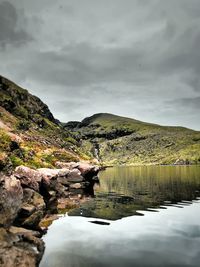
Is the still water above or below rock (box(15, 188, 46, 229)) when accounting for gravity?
below

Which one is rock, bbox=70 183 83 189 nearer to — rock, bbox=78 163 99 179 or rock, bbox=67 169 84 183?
rock, bbox=67 169 84 183

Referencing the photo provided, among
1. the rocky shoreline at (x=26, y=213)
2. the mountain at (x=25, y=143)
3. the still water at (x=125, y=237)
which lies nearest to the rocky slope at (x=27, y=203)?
the rocky shoreline at (x=26, y=213)

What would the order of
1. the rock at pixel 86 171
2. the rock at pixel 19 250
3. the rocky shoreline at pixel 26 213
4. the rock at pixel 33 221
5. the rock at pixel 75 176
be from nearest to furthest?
the rock at pixel 19 250, the rocky shoreline at pixel 26 213, the rock at pixel 33 221, the rock at pixel 75 176, the rock at pixel 86 171

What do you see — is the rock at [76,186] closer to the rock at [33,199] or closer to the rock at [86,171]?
the rock at [86,171]

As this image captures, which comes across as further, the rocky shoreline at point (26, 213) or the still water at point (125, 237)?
the still water at point (125, 237)

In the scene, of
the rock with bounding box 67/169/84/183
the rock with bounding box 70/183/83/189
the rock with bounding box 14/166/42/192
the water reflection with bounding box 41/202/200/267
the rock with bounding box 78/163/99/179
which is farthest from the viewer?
the rock with bounding box 78/163/99/179

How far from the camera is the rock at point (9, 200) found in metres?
22.7

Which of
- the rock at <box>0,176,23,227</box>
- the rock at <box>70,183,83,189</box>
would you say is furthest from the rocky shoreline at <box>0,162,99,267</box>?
the rock at <box>70,183,83,189</box>

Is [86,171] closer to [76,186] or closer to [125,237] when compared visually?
[76,186]

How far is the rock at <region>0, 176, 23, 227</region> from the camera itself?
2273 cm

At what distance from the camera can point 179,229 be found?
83.8 ft

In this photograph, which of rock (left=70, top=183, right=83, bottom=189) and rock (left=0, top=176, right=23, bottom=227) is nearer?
rock (left=0, top=176, right=23, bottom=227)

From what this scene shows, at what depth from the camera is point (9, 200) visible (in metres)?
23.7

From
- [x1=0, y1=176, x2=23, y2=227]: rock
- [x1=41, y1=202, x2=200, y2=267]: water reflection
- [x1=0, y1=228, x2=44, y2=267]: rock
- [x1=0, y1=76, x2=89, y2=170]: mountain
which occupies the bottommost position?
[x1=41, y1=202, x2=200, y2=267]: water reflection
